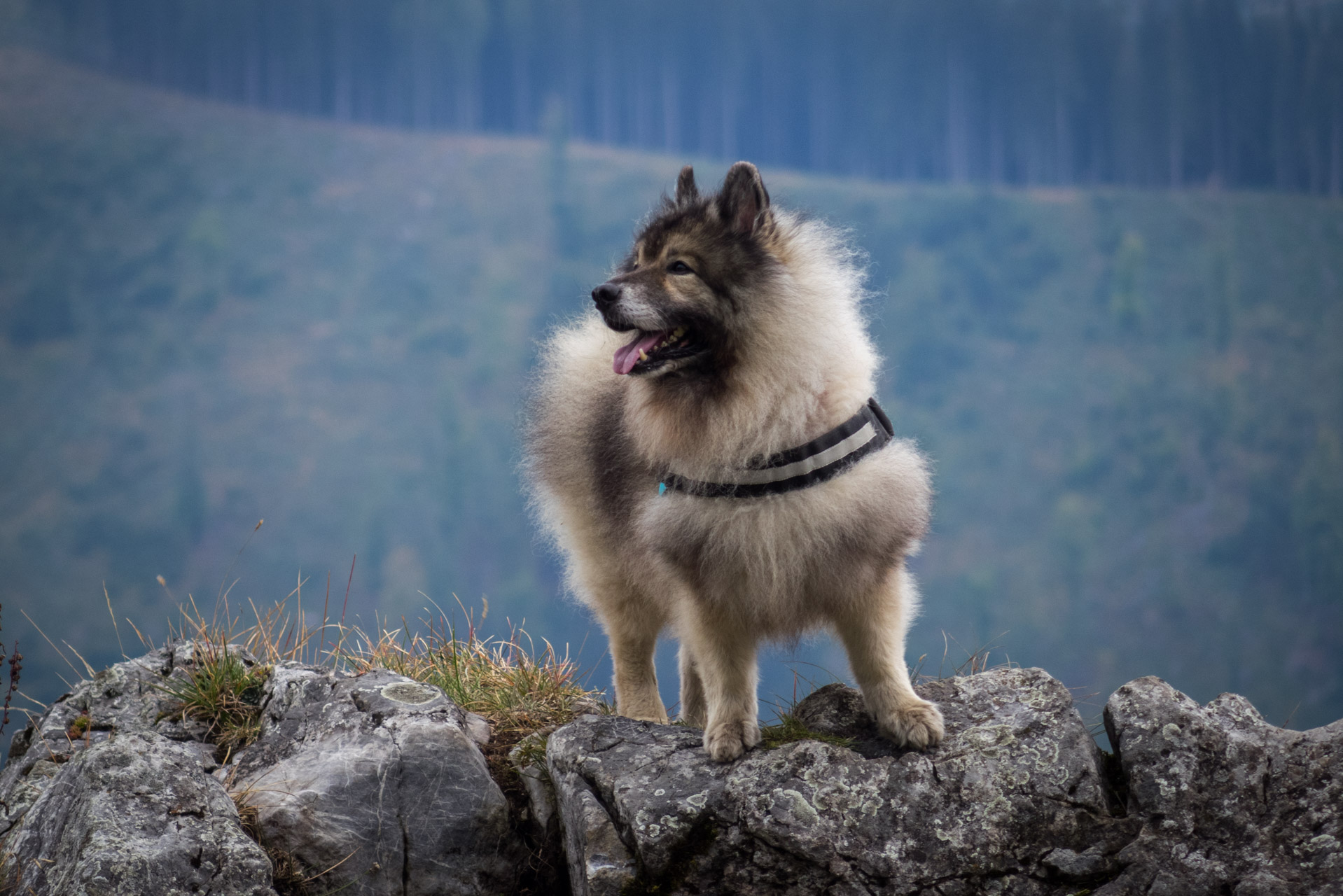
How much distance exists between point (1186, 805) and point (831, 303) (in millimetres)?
1882

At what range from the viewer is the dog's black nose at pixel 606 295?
3.16m

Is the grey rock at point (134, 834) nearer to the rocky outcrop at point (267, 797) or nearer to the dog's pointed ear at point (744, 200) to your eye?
the rocky outcrop at point (267, 797)

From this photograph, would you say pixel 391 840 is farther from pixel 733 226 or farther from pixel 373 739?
pixel 733 226

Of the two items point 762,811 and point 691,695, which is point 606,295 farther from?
point 691,695

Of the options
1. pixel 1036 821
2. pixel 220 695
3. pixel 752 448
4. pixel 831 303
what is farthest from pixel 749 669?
pixel 220 695

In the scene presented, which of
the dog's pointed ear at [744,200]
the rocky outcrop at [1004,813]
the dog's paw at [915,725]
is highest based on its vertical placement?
the dog's pointed ear at [744,200]

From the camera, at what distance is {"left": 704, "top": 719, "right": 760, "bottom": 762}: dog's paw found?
3.37m

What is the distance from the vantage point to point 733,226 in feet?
11.0

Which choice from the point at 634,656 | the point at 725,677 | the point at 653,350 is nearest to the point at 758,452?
the point at 653,350

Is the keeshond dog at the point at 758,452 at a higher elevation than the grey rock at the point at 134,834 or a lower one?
higher

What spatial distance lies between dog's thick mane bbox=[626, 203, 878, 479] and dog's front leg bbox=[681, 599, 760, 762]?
20.6 inches

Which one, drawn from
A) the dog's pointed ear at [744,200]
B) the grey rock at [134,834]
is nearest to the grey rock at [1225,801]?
the dog's pointed ear at [744,200]

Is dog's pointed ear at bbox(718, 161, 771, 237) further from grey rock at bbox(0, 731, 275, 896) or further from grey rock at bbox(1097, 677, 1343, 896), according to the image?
grey rock at bbox(0, 731, 275, 896)

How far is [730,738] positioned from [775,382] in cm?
118
